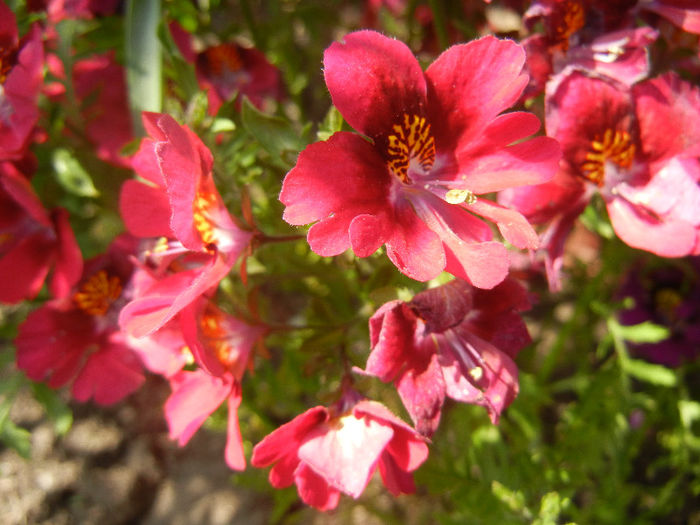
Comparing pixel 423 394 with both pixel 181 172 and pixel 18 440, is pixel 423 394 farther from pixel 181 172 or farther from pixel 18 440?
pixel 18 440

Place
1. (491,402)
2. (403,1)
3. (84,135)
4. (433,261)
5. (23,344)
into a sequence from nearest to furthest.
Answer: (433,261) < (491,402) < (23,344) < (84,135) < (403,1)

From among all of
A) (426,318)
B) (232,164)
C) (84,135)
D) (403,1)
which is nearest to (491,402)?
(426,318)

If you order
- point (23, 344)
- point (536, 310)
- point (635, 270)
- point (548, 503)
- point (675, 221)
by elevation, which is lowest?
point (536, 310)

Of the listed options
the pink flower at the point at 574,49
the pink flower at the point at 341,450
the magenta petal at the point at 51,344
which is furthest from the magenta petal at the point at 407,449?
the magenta petal at the point at 51,344

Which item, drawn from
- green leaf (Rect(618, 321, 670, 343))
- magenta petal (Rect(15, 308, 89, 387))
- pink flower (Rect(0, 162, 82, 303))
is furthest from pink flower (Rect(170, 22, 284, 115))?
green leaf (Rect(618, 321, 670, 343))

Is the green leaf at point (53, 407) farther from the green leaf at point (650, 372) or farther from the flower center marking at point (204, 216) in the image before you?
the green leaf at point (650, 372)

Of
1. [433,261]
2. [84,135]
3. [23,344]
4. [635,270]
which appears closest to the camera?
[433,261]

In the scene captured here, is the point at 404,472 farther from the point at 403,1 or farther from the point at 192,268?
the point at 403,1
